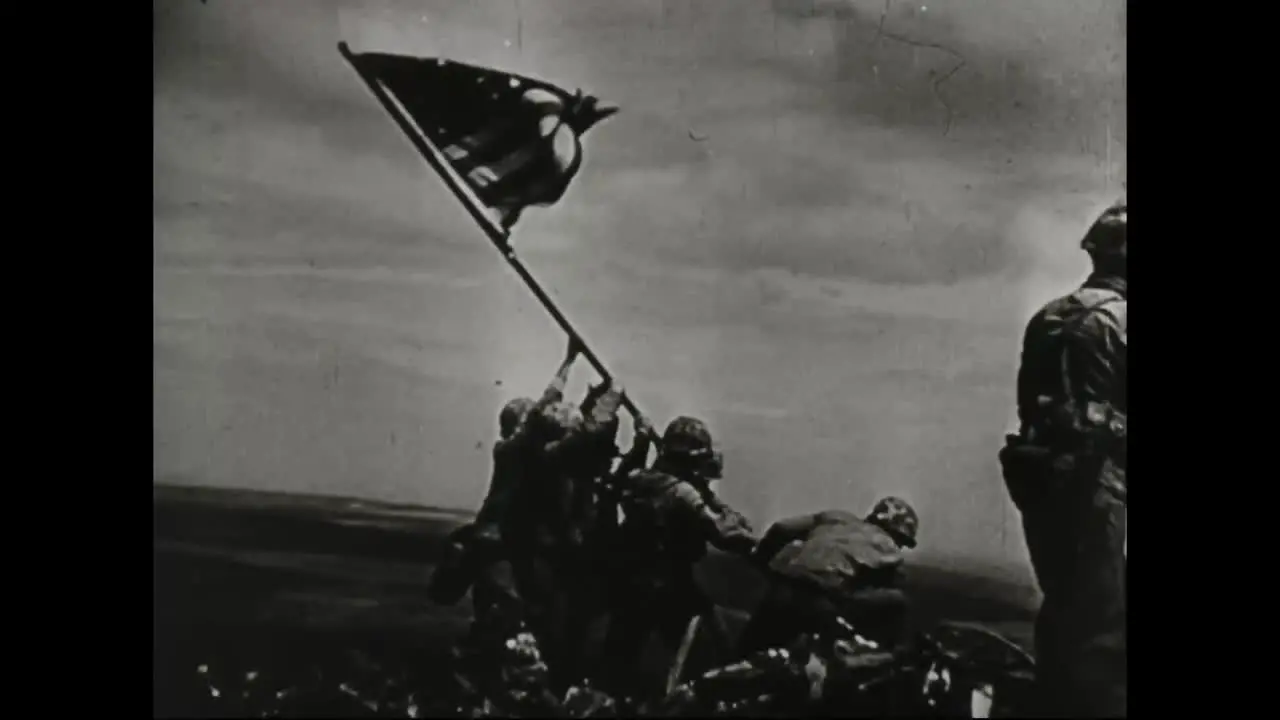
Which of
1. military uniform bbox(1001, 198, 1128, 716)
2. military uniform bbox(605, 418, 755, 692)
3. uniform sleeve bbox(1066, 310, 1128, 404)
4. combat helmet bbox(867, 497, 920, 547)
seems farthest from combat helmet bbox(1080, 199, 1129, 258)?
military uniform bbox(605, 418, 755, 692)

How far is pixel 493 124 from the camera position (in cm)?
273

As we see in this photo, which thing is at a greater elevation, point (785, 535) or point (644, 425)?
point (644, 425)

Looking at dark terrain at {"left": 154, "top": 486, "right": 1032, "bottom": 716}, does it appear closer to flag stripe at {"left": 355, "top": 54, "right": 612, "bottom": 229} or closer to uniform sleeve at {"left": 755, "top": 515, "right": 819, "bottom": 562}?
uniform sleeve at {"left": 755, "top": 515, "right": 819, "bottom": 562}

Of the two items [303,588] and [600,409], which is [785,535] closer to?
[600,409]

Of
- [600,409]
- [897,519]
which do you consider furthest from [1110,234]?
[600,409]

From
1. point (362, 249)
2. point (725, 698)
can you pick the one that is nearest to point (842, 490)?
point (725, 698)

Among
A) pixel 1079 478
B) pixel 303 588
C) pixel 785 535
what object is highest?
pixel 1079 478

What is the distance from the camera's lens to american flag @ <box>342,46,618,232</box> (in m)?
2.72

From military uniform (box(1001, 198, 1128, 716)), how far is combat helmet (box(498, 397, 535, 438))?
40.9 inches

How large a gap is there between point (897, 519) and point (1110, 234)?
30.3 inches

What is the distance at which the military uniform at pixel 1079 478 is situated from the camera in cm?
→ 262
